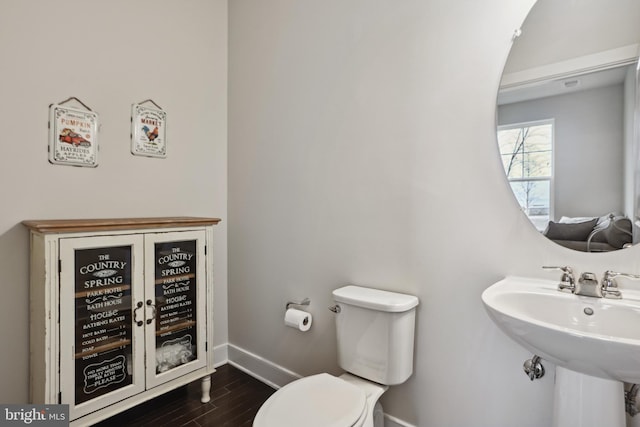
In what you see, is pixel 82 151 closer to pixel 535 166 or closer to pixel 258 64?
pixel 258 64

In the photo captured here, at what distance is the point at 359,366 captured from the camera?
5.20ft

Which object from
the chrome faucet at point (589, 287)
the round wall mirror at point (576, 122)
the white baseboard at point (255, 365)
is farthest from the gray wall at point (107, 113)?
the chrome faucet at point (589, 287)

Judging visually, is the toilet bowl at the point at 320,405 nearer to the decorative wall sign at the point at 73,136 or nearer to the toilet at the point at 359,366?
the toilet at the point at 359,366

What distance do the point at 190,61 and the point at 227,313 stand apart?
5.64 feet

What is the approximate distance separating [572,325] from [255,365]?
1.82m

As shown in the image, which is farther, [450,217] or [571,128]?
[450,217]

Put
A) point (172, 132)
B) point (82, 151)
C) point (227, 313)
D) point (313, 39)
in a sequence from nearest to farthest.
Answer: point (82, 151), point (313, 39), point (172, 132), point (227, 313)

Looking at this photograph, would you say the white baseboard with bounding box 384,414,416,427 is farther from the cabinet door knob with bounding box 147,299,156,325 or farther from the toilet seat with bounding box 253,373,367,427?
the cabinet door knob with bounding box 147,299,156,325

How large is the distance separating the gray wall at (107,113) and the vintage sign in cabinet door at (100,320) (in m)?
0.40

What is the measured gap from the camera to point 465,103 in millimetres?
1468

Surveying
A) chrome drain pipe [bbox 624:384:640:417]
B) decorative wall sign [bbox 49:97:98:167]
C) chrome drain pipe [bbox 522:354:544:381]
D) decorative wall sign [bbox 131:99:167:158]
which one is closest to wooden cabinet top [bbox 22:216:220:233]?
decorative wall sign [bbox 49:97:98:167]

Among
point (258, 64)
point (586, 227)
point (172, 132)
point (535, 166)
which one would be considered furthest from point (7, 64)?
point (586, 227)

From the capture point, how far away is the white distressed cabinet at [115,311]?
1.49 m

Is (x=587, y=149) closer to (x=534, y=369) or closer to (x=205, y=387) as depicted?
(x=534, y=369)
